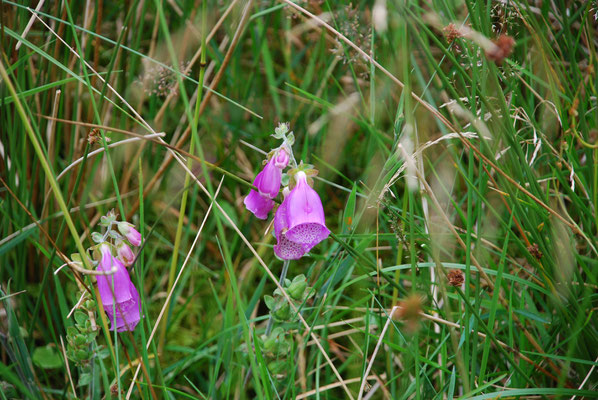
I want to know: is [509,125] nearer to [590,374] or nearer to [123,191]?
[590,374]

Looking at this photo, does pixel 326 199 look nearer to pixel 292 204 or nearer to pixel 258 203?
pixel 258 203

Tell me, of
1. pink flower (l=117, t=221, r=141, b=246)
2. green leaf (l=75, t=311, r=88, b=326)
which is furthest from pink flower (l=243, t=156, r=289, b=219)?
green leaf (l=75, t=311, r=88, b=326)

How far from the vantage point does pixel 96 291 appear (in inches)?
54.1

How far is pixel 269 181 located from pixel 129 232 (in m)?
0.38

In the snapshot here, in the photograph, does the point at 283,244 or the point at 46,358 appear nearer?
the point at 283,244

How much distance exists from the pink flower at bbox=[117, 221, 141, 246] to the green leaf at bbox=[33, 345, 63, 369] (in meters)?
0.63

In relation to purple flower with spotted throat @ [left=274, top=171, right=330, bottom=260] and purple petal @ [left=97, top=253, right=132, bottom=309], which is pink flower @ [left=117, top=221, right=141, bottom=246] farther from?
purple flower with spotted throat @ [left=274, top=171, right=330, bottom=260]

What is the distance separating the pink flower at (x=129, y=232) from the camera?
1492mm

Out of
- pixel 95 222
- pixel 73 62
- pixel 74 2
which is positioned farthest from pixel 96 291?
pixel 74 2

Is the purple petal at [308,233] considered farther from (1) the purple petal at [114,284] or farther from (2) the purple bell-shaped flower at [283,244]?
(1) the purple petal at [114,284]

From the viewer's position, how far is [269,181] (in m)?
1.52

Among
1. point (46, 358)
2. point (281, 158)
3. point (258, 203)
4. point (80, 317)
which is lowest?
point (46, 358)

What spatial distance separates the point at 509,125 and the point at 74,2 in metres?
1.62

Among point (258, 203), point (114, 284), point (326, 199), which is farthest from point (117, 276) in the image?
point (326, 199)
